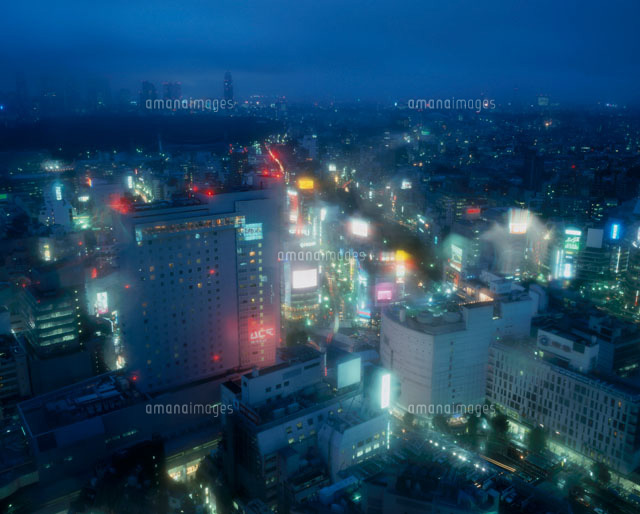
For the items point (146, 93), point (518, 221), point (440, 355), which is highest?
point (146, 93)

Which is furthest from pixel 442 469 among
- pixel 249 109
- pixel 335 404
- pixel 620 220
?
pixel 249 109

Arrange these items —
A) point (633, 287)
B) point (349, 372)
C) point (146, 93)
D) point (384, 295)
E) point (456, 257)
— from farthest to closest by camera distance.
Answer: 1. point (146, 93)
2. point (456, 257)
3. point (633, 287)
4. point (384, 295)
5. point (349, 372)

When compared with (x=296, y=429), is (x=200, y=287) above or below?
above

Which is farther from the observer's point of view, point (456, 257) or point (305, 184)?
point (305, 184)

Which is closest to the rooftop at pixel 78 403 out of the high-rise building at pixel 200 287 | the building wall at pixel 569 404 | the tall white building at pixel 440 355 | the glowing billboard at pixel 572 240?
the high-rise building at pixel 200 287

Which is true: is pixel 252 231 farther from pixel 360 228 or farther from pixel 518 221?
pixel 518 221

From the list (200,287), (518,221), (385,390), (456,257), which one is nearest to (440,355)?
(385,390)

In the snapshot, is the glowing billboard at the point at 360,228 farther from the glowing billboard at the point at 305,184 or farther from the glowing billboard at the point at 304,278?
the glowing billboard at the point at 305,184

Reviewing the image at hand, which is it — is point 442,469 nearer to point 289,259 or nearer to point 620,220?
point 289,259
